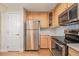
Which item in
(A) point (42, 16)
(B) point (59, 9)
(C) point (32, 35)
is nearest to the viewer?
(B) point (59, 9)

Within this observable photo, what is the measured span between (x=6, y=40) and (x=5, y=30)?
1.54ft

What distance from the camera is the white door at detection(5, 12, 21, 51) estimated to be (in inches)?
246

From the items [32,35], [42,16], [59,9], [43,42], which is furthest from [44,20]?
[59,9]

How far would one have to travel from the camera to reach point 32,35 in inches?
260

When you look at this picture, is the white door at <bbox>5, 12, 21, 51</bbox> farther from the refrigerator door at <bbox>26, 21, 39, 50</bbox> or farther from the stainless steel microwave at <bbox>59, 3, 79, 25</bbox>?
the stainless steel microwave at <bbox>59, 3, 79, 25</bbox>

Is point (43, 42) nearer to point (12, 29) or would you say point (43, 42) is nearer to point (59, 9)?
point (12, 29)

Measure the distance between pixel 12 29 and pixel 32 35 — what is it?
1.01m

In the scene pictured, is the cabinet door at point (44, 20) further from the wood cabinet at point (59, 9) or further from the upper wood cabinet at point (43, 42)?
the wood cabinet at point (59, 9)

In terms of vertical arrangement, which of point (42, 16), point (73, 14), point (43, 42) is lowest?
point (43, 42)

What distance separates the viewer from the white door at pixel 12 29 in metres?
6.25

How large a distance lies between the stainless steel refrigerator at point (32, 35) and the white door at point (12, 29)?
503 mm

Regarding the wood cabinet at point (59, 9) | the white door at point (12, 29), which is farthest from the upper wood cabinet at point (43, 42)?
the white door at point (12, 29)

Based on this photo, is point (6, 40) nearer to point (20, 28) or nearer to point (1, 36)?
point (1, 36)

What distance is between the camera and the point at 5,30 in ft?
20.6
